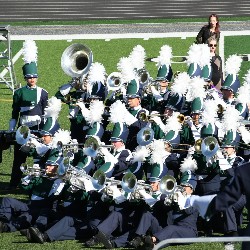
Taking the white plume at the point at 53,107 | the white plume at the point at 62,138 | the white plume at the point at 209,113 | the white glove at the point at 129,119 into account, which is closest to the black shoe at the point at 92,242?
the white plume at the point at 62,138

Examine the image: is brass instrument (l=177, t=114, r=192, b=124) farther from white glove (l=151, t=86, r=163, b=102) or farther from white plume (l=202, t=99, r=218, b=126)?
white glove (l=151, t=86, r=163, b=102)

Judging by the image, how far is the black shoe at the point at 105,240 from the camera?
1304 cm

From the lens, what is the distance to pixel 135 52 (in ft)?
51.4

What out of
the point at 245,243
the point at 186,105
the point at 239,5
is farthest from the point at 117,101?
the point at 239,5

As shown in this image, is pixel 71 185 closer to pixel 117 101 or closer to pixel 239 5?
pixel 117 101

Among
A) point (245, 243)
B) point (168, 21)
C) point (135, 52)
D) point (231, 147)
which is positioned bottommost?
point (245, 243)

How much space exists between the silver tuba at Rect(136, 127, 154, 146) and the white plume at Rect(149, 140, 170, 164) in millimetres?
80

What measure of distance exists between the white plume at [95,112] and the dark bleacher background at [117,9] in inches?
567

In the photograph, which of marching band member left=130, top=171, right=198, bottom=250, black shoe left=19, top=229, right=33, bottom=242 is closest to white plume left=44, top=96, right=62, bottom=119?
black shoe left=19, top=229, right=33, bottom=242

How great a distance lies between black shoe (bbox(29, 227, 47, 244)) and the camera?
1324 cm

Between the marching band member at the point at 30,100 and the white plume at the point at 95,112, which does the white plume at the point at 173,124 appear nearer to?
the white plume at the point at 95,112

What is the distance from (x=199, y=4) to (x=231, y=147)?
56.2 ft

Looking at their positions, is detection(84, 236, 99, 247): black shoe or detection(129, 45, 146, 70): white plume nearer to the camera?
detection(84, 236, 99, 247): black shoe

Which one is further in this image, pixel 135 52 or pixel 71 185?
pixel 135 52
